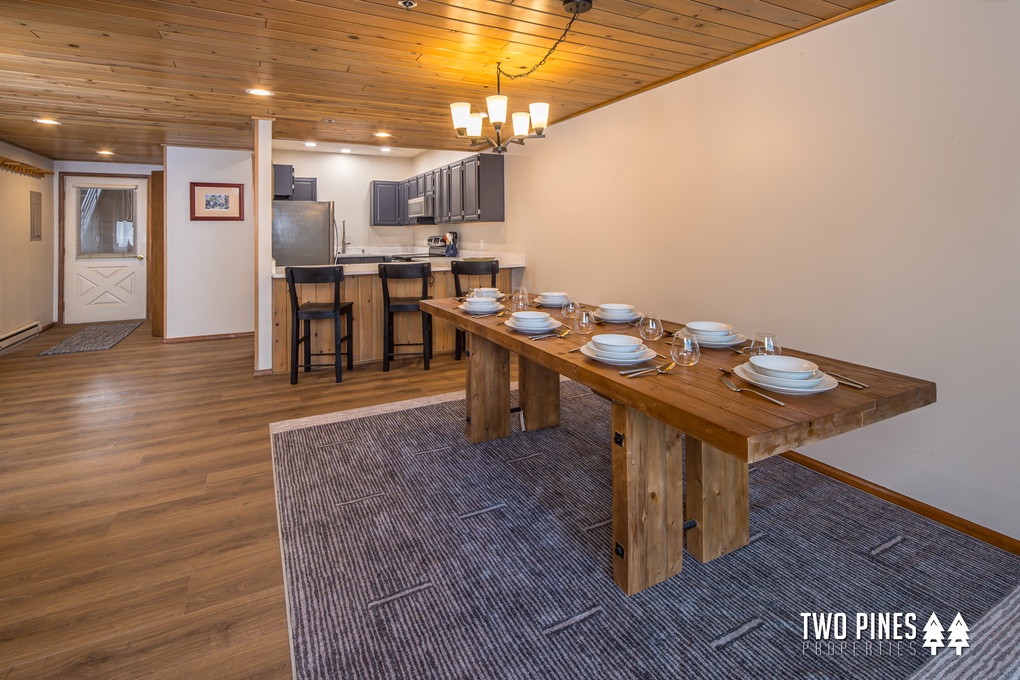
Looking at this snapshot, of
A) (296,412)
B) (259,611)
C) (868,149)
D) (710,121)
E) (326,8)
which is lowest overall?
(259,611)

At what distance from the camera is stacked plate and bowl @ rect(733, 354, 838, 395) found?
56.3 inches

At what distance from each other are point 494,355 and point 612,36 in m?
1.79

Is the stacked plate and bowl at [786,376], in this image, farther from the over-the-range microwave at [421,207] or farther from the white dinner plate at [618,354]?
the over-the-range microwave at [421,207]

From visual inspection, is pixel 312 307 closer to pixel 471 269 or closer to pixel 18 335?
pixel 471 269

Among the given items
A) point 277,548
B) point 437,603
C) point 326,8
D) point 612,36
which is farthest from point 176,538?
point 612,36

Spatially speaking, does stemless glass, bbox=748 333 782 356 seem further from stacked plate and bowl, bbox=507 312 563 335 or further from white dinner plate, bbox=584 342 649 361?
stacked plate and bowl, bbox=507 312 563 335

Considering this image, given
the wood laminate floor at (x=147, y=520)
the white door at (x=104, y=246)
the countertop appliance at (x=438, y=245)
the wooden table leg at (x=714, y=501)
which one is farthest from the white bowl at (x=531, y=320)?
the white door at (x=104, y=246)

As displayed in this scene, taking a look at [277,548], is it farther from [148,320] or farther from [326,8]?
[148,320]

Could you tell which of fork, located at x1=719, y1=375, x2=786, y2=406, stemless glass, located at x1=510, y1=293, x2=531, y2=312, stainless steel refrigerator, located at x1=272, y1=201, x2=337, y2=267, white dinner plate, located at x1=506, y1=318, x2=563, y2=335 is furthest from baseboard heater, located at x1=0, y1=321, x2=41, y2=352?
fork, located at x1=719, y1=375, x2=786, y2=406

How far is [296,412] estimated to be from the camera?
364 cm

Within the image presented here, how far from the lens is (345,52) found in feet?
9.31

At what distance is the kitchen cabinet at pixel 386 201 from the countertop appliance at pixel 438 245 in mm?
1017

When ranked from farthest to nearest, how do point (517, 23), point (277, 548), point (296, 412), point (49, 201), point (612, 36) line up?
point (49, 201), point (296, 412), point (612, 36), point (517, 23), point (277, 548)

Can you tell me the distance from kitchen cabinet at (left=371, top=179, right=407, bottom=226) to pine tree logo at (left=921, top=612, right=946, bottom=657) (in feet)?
24.6
